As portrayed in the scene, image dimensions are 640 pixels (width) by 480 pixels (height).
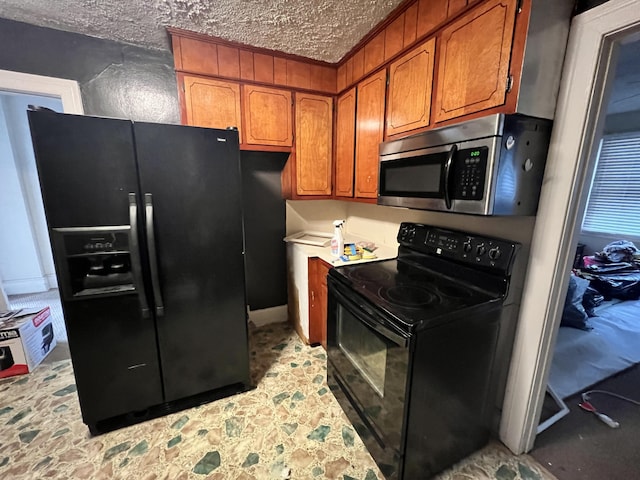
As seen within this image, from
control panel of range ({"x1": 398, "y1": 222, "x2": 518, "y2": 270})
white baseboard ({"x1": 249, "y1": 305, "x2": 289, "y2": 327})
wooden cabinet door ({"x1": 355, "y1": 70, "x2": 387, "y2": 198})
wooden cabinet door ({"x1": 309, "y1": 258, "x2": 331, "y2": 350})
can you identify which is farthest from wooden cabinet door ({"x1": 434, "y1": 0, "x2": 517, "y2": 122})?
white baseboard ({"x1": 249, "y1": 305, "x2": 289, "y2": 327})

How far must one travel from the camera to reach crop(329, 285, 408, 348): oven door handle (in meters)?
1.07

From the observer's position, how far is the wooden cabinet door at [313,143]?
7.25 feet

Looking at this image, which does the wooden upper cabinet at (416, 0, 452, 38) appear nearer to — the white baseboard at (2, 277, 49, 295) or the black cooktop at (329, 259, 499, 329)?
the black cooktop at (329, 259, 499, 329)

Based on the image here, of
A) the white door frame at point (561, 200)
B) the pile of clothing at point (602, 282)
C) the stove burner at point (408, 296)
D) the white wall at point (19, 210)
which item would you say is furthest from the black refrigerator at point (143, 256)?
the pile of clothing at point (602, 282)

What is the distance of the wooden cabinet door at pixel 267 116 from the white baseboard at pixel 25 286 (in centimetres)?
358

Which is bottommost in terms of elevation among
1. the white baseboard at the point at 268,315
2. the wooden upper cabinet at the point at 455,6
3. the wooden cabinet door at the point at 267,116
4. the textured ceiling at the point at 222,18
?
the white baseboard at the point at 268,315

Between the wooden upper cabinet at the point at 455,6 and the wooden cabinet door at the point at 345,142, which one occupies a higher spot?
the wooden upper cabinet at the point at 455,6

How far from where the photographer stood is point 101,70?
6.30 feet

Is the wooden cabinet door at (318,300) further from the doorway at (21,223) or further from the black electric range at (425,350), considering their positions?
the doorway at (21,223)

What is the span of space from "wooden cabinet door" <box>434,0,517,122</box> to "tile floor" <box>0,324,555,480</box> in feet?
5.91

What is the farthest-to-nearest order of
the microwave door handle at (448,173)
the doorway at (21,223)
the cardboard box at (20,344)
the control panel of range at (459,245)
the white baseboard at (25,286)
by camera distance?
the white baseboard at (25,286) → the doorway at (21,223) → the cardboard box at (20,344) → the control panel of range at (459,245) → the microwave door handle at (448,173)

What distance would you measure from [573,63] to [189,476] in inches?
100

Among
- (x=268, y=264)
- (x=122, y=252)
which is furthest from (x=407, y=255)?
(x=122, y=252)

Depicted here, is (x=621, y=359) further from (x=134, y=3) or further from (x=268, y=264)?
(x=134, y=3)
